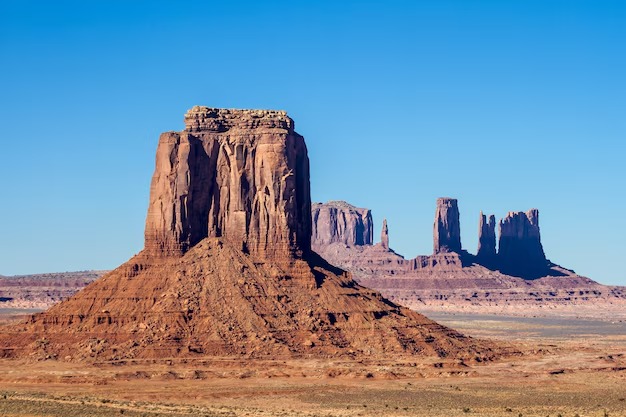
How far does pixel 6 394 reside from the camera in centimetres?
10856

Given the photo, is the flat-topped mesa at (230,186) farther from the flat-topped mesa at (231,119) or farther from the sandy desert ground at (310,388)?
the sandy desert ground at (310,388)

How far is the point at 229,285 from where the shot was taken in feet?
430

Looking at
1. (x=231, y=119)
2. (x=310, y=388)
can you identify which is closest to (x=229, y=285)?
(x=231, y=119)

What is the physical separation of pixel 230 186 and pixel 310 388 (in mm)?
28693

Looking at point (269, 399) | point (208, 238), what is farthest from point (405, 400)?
point (208, 238)

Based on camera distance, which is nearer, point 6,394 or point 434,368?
point 6,394

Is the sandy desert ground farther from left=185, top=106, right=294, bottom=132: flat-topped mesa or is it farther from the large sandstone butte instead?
left=185, top=106, right=294, bottom=132: flat-topped mesa

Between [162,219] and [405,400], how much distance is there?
3758 cm

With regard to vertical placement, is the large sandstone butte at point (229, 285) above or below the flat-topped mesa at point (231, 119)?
below

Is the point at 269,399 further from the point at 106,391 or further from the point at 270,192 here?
the point at 270,192

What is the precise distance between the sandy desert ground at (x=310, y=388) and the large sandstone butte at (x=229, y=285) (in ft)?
11.6

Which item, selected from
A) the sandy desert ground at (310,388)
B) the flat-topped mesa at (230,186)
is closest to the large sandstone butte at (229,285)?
the flat-topped mesa at (230,186)

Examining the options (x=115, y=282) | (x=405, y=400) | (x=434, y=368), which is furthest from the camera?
(x=115, y=282)

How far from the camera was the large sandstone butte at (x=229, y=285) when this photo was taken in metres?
126
